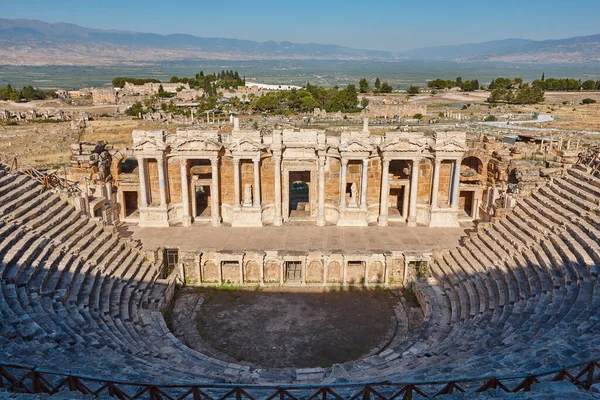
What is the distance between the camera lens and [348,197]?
29.3 m

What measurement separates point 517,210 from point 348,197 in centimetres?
982

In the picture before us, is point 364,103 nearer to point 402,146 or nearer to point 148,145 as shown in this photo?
point 402,146

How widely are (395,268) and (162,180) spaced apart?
44.0 ft

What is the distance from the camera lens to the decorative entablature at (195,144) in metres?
26.1

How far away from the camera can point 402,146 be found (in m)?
26.3

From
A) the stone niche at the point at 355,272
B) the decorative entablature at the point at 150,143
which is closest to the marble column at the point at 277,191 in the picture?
the stone niche at the point at 355,272

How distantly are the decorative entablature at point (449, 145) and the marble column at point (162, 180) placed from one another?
48.5ft

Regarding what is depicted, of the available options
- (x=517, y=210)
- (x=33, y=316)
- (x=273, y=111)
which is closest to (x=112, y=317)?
(x=33, y=316)

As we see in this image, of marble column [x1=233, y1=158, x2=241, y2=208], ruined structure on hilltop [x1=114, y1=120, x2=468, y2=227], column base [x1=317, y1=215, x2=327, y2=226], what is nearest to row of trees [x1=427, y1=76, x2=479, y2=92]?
ruined structure on hilltop [x1=114, y1=120, x2=468, y2=227]

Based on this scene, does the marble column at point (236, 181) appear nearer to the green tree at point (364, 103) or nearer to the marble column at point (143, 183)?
the marble column at point (143, 183)

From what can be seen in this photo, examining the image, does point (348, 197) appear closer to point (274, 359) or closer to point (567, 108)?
point (274, 359)

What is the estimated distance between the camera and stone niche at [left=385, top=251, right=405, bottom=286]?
895 inches

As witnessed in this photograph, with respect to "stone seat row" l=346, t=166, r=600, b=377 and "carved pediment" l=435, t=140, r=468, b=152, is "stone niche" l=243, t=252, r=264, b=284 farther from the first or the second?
"carved pediment" l=435, t=140, r=468, b=152

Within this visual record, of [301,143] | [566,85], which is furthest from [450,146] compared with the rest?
[566,85]
